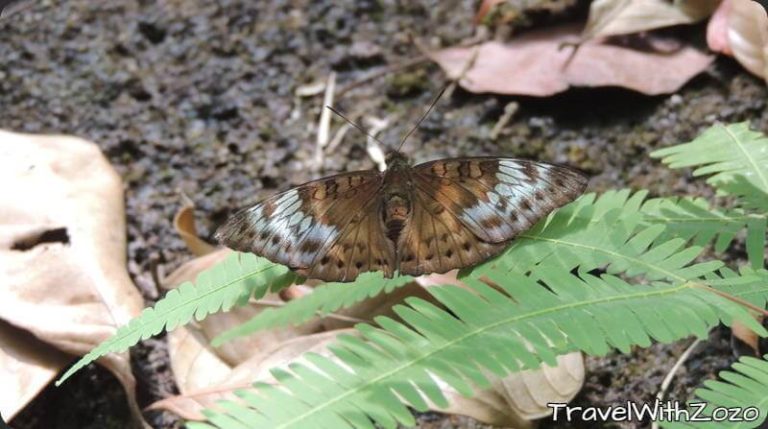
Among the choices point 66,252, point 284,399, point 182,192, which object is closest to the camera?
point 284,399

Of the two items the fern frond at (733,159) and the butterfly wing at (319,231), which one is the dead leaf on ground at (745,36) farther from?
the butterfly wing at (319,231)

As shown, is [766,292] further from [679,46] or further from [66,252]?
[66,252]

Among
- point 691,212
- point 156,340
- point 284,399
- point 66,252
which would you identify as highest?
point 284,399

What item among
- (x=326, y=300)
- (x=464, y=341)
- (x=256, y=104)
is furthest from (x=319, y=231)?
(x=256, y=104)

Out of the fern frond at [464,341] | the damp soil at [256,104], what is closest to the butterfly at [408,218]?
the fern frond at [464,341]

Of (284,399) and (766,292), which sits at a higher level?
(284,399)

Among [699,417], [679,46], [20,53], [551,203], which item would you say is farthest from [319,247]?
[20,53]

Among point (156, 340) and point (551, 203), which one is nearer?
point (551, 203)
